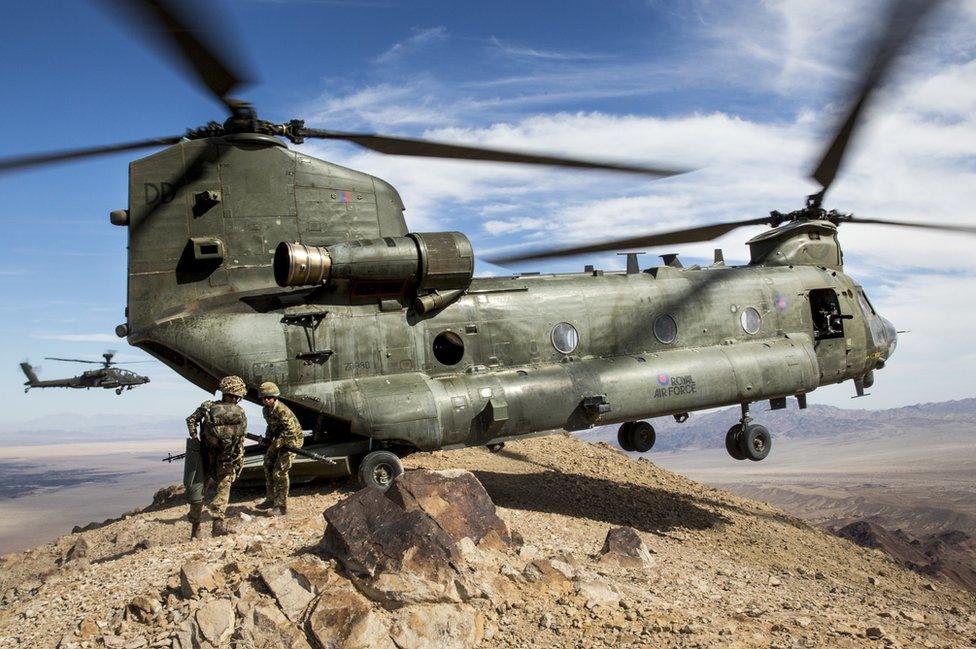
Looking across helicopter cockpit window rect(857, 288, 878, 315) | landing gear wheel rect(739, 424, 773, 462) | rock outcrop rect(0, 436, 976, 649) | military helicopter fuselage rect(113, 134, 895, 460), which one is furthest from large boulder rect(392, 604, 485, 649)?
helicopter cockpit window rect(857, 288, 878, 315)

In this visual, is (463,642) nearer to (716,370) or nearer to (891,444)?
(716,370)

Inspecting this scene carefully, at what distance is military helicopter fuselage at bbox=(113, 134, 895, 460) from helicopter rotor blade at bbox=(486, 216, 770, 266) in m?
0.41

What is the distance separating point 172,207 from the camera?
9.20 metres

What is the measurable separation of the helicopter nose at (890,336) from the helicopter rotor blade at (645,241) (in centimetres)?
438

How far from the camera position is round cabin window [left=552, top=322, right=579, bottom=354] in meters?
10.6

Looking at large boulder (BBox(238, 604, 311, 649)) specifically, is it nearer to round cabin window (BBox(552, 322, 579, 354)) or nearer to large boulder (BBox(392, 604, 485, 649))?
large boulder (BBox(392, 604, 485, 649))

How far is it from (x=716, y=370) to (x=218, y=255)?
801 centimetres

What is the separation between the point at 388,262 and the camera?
30.2ft

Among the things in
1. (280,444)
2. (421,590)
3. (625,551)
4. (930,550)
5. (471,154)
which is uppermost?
(471,154)

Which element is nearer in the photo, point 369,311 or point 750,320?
point 369,311

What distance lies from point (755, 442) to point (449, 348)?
590cm

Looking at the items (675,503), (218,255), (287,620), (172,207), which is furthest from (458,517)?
(675,503)

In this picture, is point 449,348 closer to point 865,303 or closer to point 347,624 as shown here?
point 347,624

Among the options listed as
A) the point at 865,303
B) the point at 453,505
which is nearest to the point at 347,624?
the point at 453,505
